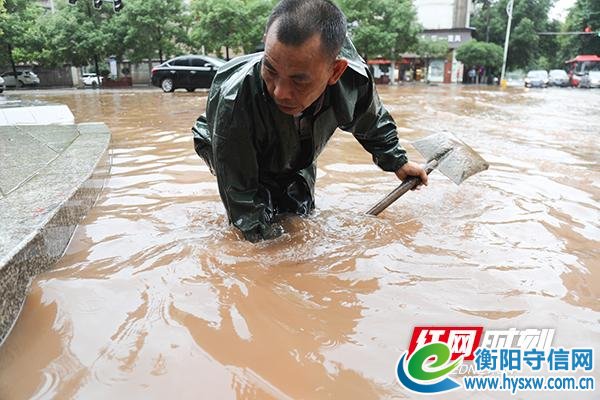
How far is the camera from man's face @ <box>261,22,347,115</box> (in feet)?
5.55

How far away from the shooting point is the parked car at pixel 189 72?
15484 mm

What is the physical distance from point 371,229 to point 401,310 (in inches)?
35.7

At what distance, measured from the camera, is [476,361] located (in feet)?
4.85

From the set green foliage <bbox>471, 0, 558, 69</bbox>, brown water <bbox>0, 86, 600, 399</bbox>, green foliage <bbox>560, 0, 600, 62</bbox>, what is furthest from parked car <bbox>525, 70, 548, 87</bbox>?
brown water <bbox>0, 86, 600, 399</bbox>

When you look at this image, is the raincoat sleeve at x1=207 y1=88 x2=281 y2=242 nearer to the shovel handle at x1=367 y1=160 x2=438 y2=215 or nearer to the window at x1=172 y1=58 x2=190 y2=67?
the shovel handle at x1=367 y1=160 x2=438 y2=215

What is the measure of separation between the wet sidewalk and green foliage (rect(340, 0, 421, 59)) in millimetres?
21103

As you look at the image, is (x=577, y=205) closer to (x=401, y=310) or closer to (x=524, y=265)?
(x=524, y=265)

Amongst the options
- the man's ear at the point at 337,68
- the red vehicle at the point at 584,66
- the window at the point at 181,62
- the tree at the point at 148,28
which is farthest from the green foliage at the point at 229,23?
the man's ear at the point at 337,68

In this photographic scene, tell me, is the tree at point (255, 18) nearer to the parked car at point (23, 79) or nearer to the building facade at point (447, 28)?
the parked car at point (23, 79)

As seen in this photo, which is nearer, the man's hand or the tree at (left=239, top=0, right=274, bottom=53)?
the man's hand

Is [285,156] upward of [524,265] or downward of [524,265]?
upward

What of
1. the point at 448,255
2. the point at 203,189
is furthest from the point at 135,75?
the point at 448,255

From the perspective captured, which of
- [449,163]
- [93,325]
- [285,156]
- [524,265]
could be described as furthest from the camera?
[449,163]

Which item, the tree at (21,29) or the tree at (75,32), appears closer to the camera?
the tree at (75,32)
